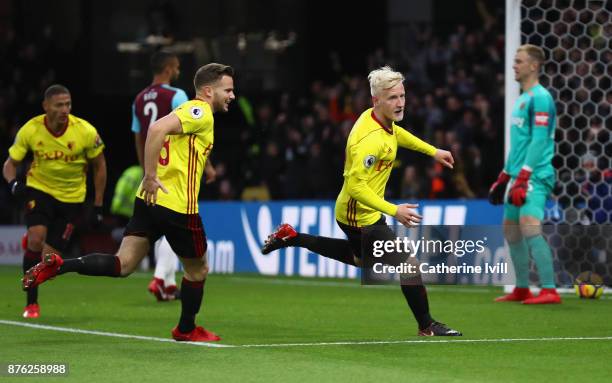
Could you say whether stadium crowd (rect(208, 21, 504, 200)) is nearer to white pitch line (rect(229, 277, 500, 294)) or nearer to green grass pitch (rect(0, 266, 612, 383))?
white pitch line (rect(229, 277, 500, 294))

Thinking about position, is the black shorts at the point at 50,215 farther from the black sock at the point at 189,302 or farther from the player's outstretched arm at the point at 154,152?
the player's outstretched arm at the point at 154,152

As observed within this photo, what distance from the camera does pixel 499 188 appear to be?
39.8 feet

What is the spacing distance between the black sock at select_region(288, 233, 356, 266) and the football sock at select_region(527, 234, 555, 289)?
328 centimetres

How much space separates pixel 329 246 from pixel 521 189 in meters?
3.05

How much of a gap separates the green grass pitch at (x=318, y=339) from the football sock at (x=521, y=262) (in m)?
0.43

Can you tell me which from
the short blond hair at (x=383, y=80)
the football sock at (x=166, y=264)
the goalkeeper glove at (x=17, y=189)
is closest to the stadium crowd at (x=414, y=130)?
the football sock at (x=166, y=264)

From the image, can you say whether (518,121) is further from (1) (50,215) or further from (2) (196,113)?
(2) (196,113)

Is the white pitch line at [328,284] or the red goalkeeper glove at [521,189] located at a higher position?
the red goalkeeper glove at [521,189]

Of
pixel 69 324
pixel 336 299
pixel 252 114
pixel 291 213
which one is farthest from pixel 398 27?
pixel 69 324

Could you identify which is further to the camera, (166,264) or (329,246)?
(166,264)

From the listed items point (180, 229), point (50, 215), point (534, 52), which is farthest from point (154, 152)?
point (534, 52)

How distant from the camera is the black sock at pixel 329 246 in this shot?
29.5 feet

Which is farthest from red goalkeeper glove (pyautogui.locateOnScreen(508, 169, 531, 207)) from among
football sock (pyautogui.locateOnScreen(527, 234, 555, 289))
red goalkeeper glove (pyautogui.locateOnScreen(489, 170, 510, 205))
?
football sock (pyautogui.locateOnScreen(527, 234, 555, 289))

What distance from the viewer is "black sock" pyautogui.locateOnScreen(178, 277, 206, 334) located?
8.50 m
